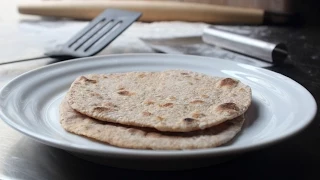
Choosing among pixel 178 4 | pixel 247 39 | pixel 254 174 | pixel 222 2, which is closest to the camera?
pixel 254 174

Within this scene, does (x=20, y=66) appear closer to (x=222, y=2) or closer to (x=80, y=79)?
(x=80, y=79)

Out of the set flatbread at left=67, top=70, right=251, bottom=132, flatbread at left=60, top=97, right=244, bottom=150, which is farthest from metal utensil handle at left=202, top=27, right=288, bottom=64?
flatbread at left=60, top=97, right=244, bottom=150

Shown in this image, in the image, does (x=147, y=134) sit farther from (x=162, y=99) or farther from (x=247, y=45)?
(x=247, y=45)

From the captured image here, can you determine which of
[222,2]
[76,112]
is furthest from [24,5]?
→ [76,112]

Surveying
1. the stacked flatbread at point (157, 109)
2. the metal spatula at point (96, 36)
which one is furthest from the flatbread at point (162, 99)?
the metal spatula at point (96, 36)

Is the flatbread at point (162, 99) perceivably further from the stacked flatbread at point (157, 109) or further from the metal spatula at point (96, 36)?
the metal spatula at point (96, 36)

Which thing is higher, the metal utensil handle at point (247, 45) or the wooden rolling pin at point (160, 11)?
the metal utensil handle at point (247, 45)

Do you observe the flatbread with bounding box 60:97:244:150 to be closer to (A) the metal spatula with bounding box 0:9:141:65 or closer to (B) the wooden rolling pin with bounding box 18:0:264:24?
(A) the metal spatula with bounding box 0:9:141:65

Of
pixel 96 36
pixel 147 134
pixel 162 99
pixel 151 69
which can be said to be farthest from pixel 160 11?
pixel 147 134
